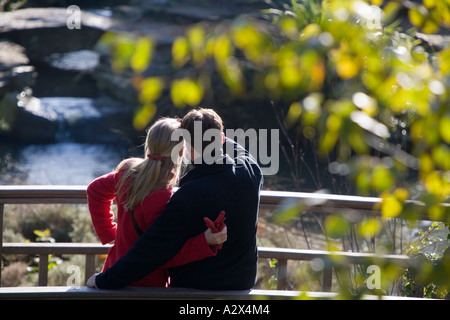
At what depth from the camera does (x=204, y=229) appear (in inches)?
82.0

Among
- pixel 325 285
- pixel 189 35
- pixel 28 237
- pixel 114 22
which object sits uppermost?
pixel 114 22

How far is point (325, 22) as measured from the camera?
0.91m

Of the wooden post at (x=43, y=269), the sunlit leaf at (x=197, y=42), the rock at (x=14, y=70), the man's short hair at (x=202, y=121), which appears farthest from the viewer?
the rock at (x=14, y=70)

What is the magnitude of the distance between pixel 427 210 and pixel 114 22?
14.0 meters

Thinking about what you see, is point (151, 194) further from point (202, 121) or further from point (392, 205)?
point (392, 205)

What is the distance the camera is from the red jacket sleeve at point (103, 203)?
2293 millimetres

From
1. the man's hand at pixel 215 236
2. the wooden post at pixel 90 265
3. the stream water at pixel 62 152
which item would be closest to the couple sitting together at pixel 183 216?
the man's hand at pixel 215 236

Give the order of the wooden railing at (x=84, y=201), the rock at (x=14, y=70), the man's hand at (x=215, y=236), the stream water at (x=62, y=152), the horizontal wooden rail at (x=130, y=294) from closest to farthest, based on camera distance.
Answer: the horizontal wooden rail at (x=130, y=294) → the man's hand at (x=215, y=236) → the wooden railing at (x=84, y=201) → the stream water at (x=62, y=152) → the rock at (x=14, y=70)

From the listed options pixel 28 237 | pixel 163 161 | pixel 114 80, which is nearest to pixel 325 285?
pixel 163 161

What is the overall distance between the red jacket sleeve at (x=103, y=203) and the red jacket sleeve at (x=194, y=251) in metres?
0.41

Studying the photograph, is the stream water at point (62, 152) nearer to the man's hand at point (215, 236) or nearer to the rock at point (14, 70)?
the rock at point (14, 70)

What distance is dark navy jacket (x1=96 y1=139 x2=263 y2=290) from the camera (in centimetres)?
199

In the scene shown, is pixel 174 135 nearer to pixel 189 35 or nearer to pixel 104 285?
pixel 104 285
